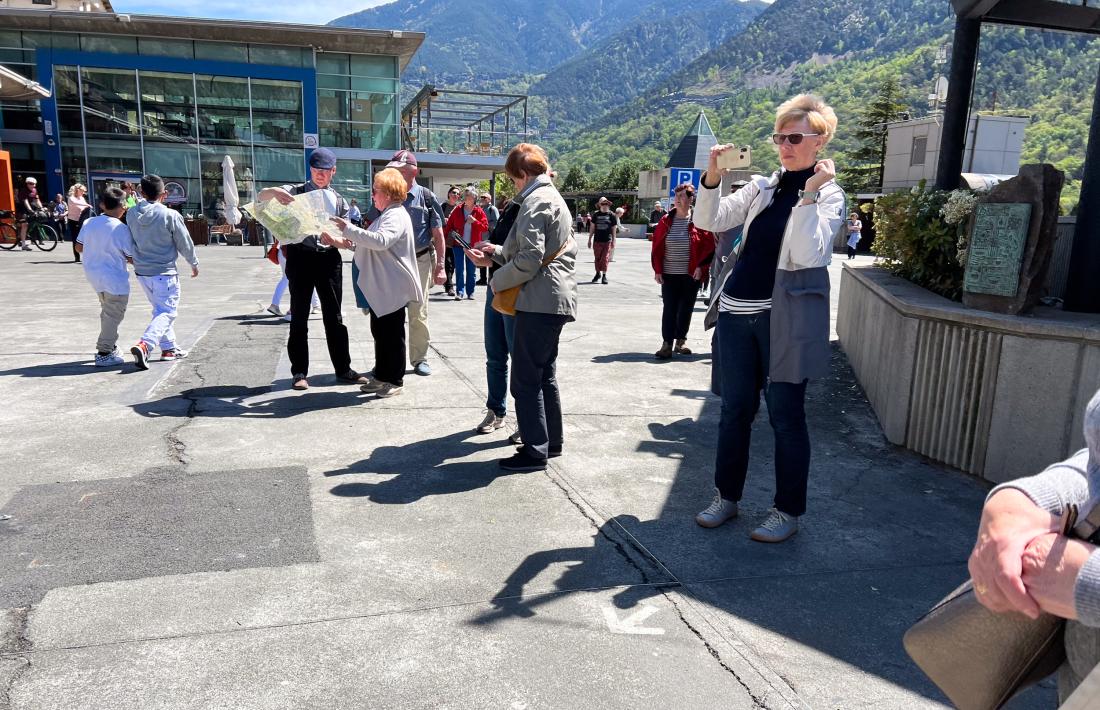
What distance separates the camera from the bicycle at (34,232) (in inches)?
874

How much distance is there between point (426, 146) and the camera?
3659 cm

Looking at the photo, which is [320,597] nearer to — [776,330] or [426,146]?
[776,330]

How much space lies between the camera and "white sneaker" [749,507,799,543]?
376 centimetres

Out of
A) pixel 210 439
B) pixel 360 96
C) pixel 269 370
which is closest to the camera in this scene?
pixel 210 439

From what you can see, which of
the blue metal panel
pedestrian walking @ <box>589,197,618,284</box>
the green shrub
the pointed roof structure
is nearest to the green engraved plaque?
the green shrub

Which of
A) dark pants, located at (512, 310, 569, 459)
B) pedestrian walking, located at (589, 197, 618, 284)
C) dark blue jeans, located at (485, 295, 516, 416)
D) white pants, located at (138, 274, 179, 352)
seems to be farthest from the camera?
pedestrian walking, located at (589, 197, 618, 284)

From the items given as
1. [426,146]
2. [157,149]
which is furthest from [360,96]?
[157,149]

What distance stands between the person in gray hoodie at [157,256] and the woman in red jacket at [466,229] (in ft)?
18.4

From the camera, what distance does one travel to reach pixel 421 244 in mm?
7504

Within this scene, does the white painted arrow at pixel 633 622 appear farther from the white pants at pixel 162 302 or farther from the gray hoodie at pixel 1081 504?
the white pants at pixel 162 302

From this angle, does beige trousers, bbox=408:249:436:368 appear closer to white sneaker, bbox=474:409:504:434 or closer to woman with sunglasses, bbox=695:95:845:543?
white sneaker, bbox=474:409:504:434

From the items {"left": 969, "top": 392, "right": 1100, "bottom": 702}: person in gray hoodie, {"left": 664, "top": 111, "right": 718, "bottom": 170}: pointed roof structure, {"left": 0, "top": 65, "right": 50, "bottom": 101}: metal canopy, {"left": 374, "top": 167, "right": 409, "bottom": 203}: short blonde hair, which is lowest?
{"left": 969, "top": 392, "right": 1100, "bottom": 702}: person in gray hoodie

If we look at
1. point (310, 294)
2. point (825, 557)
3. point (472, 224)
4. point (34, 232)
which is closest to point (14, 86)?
point (34, 232)

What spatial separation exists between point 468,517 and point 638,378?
3.72 m
